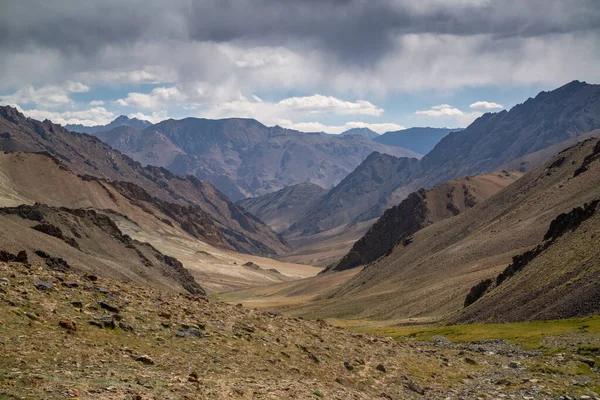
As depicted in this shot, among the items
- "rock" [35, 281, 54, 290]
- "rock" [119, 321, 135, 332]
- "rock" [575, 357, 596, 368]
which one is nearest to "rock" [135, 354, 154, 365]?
"rock" [119, 321, 135, 332]

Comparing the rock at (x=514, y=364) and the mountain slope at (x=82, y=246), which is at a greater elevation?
the rock at (x=514, y=364)

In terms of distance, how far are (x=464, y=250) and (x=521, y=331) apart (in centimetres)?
7557

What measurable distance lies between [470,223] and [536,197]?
2244cm

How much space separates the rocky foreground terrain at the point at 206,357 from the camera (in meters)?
20.2

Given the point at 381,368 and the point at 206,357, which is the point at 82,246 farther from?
the point at 206,357

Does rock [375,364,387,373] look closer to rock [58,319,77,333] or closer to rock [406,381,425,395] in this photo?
rock [406,381,425,395]

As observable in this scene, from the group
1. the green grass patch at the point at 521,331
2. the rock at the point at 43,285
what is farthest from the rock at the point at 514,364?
the rock at the point at 43,285

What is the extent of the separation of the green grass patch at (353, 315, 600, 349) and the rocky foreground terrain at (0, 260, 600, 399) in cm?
404

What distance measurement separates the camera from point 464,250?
12444 centimetres

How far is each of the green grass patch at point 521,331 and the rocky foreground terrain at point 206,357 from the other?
4040 mm

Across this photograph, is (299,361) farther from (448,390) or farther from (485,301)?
(485,301)

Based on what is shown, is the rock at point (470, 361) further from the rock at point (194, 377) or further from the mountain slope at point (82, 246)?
the mountain slope at point (82, 246)

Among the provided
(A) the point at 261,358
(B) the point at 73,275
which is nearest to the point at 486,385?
(A) the point at 261,358

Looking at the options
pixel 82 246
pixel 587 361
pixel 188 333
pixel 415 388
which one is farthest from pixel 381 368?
pixel 82 246
